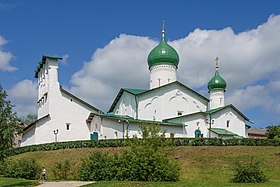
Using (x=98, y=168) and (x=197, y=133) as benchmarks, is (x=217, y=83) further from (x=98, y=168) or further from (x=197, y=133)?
(x=98, y=168)

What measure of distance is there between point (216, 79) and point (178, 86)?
248 inches

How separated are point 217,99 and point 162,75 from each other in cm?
780

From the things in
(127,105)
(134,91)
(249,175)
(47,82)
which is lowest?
(249,175)

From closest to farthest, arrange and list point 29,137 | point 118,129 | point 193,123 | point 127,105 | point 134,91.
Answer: point 118,129
point 193,123
point 134,91
point 127,105
point 29,137

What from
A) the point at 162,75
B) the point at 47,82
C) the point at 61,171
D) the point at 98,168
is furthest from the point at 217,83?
the point at 98,168

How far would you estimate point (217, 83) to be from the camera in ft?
152

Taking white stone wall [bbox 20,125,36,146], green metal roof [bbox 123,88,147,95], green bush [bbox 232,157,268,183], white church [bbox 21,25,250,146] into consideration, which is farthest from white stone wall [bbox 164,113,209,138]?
green bush [bbox 232,157,268,183]

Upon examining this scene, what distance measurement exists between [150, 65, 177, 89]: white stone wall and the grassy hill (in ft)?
44.1

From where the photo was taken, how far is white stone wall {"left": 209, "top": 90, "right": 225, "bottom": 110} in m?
46.1

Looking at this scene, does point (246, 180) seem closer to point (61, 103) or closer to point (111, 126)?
point (111, 126)

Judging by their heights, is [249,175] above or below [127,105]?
below

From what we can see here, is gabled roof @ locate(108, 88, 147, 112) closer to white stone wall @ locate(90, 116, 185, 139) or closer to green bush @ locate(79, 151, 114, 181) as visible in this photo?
white stone wall @ locate(90, 116, 185, 139)

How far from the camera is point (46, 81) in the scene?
144 feet

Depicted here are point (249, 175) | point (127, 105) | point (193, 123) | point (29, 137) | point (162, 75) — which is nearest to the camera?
point (249, 175)
